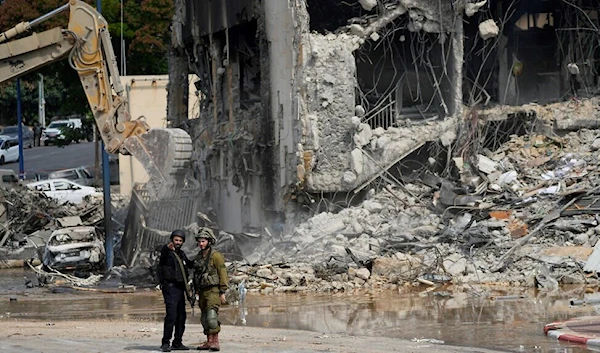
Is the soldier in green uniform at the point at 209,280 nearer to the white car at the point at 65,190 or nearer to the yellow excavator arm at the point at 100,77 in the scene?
the yellow excavator arm at the point at 100,77

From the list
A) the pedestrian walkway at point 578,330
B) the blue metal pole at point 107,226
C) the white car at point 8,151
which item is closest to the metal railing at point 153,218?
the blue metal pole at point 107,226

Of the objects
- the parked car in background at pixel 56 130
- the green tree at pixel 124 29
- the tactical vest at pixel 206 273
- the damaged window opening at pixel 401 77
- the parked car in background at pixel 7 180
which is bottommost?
the tactical vest at pixel 206 273

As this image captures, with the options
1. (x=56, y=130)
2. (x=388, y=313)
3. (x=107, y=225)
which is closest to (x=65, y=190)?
(x=107, y=225)

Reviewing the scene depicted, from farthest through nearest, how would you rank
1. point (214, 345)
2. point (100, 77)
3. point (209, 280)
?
point (100, 77), point (214, 345), point (209, 280)

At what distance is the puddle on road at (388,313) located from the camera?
58.3 feet

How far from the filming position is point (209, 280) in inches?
592

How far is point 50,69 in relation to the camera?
53.8m

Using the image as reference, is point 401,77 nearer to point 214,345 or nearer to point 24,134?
point 214,345

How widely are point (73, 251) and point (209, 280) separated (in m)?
15.7

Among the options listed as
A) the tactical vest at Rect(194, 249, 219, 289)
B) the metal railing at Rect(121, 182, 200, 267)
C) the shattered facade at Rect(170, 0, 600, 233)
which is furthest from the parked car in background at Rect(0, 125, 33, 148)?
the tactical vest at Rect(194, 249, 219, 289)

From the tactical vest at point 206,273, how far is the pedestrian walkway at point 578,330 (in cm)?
450

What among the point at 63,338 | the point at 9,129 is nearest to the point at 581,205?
the point at 63,338

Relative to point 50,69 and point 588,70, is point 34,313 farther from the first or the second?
point 50,69

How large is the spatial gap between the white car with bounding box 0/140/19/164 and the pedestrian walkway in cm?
4892
